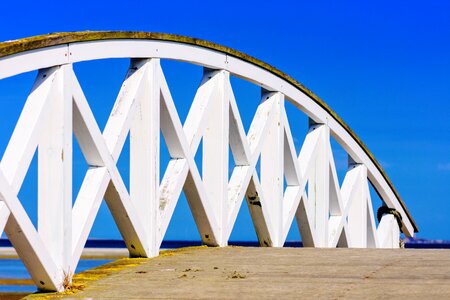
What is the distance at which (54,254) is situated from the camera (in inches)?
292

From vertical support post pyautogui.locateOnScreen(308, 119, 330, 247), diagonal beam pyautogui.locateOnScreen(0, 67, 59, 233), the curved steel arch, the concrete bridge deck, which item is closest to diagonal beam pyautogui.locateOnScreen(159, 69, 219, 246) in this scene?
the curved steel arch

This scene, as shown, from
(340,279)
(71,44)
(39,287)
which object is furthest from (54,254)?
(340,279)

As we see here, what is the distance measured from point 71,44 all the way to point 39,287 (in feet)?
5.45

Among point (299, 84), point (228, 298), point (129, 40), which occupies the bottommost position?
point (228, 298)

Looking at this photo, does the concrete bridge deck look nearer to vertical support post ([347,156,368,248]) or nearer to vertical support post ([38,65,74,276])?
vertical support post ([38,65,74,276])

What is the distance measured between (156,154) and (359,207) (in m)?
6.22

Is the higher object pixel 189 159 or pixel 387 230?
pixel 387 230

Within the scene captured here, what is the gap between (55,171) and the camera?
7379 mm

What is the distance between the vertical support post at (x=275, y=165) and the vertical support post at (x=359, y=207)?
9.20 ft

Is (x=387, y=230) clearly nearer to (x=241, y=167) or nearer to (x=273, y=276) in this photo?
(x=241, y=167)

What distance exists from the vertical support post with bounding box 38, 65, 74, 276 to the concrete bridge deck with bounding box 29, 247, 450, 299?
0.38 m

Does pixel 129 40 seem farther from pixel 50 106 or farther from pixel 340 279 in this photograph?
pixel 340 279

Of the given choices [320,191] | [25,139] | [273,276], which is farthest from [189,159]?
[320,191]

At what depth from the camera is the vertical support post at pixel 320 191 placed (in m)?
13.1
